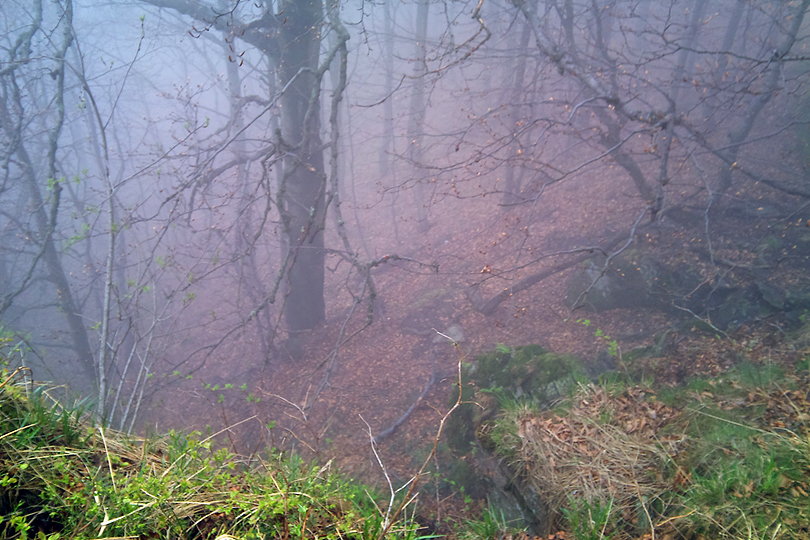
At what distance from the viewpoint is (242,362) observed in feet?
33.0

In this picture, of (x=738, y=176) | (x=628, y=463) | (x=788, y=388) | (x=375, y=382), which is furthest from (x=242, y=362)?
(x=738, y=176)

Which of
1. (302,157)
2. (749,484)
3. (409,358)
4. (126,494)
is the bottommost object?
(409,358)

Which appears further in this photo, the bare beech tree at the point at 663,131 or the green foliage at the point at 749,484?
the bare beech tree at the point at 663,131

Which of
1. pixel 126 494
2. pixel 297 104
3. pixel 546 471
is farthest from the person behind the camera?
pixel 297 104

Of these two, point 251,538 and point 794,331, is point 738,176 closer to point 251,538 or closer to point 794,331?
point 794,331

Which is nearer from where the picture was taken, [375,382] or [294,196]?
[375,382]

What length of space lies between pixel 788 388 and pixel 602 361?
85.3 inches

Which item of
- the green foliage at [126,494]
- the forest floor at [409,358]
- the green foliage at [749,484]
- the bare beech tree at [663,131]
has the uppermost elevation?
the bare beech tree at [663,131]

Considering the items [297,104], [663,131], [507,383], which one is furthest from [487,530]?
[663,131]

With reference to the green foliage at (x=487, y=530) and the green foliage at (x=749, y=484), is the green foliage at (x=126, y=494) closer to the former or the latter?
the green foliage at (x=487, y=530)

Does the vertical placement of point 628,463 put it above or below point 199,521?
below

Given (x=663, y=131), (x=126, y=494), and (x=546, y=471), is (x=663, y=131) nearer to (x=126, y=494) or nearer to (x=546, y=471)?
(x=546, y=471)

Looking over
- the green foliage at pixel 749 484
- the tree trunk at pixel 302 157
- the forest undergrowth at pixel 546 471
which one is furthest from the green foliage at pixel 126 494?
the tree trunk at pixel 302 157

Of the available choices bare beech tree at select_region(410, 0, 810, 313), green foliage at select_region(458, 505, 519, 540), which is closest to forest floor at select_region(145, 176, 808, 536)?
bare beech tree at select_region(410, 0, 810, 313)
